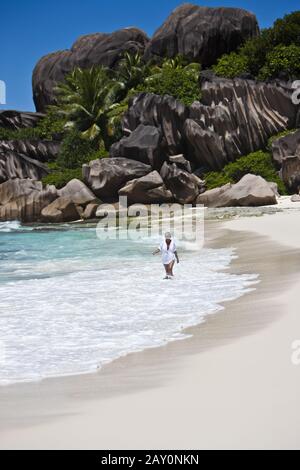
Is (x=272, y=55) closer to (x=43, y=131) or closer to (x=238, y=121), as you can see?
(x=238, y=121)

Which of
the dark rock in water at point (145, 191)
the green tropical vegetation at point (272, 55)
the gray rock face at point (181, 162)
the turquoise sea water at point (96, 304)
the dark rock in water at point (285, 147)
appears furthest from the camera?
the green tropical vegetation at point (272, 55)

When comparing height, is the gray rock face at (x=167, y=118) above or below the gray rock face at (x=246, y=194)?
above

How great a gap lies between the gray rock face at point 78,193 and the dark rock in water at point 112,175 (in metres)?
0.71

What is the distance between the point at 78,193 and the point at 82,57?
101 ft

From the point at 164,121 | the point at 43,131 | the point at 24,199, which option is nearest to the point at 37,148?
the point at 43,131

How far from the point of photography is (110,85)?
47656 millimetres

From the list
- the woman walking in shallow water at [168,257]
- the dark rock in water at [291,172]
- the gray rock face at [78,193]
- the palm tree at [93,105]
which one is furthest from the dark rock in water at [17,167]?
the woman walking in shallow water at [168,257]

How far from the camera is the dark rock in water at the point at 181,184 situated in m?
35.1

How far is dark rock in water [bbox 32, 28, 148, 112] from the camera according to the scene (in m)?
59.2

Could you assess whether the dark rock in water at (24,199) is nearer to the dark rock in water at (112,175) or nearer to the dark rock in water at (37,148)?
the dark rock in water at (112,175)

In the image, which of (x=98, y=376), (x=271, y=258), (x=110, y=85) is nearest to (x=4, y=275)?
(x=271, y=258)

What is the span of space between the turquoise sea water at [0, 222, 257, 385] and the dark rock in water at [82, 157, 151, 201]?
18027 mm

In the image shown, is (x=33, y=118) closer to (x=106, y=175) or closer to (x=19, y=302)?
(x=106, y=175)
